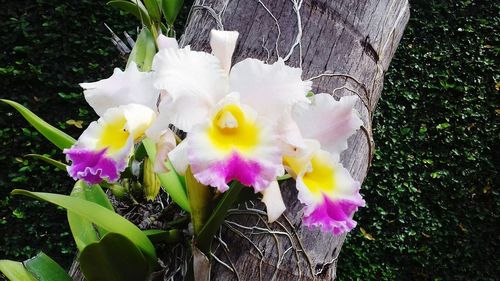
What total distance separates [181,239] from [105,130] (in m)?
0.30

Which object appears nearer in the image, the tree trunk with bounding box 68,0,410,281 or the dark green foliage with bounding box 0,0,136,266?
the tree trunk with bounding box 68,0,410,281

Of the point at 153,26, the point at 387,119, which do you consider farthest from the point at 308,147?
the point at 387,119

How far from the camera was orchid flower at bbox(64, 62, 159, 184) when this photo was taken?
733 millimetres

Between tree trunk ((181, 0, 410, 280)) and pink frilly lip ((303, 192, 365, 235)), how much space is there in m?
0.23

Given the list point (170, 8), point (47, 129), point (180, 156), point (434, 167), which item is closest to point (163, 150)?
point (180, 156)

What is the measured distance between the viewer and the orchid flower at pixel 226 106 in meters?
0.69

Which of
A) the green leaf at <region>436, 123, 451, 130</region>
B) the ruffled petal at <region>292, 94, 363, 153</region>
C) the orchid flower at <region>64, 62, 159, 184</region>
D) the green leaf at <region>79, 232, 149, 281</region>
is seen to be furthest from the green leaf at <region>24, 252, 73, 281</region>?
the green leaf at <region>436, 123, 451, 130</region>

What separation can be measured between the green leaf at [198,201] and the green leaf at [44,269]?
313 millimetres

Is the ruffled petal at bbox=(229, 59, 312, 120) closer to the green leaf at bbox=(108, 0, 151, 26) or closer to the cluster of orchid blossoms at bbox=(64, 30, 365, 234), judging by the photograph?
the cluster of orchid blossoms at bbox=(64, 30, 365, 234)

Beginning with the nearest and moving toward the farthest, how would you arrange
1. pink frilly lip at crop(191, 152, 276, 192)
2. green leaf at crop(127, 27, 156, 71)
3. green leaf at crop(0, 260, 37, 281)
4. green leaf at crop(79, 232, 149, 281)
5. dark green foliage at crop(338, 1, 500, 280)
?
pink frilly lip at crop(191, 152, 276, 192) → green leaf at crop(79, 232, 149, 281) → green leaf at crop(0, 260, 37, 281) → green leaf at crop(127, 27, 156, 71) → dark green foliage at crop(338, 1, 500, 280)

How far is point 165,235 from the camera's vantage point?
96cm

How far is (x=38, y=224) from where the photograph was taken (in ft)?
8.11

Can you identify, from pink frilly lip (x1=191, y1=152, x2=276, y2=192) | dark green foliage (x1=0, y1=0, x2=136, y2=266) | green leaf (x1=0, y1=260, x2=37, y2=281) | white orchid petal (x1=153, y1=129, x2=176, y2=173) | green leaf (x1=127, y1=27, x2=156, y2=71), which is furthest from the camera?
dark green foliage (x1=0, y1=0, x2=136, y2=266)

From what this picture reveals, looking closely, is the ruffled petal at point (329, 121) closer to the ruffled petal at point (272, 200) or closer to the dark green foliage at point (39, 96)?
the ruffled petal at point (272, 200)
